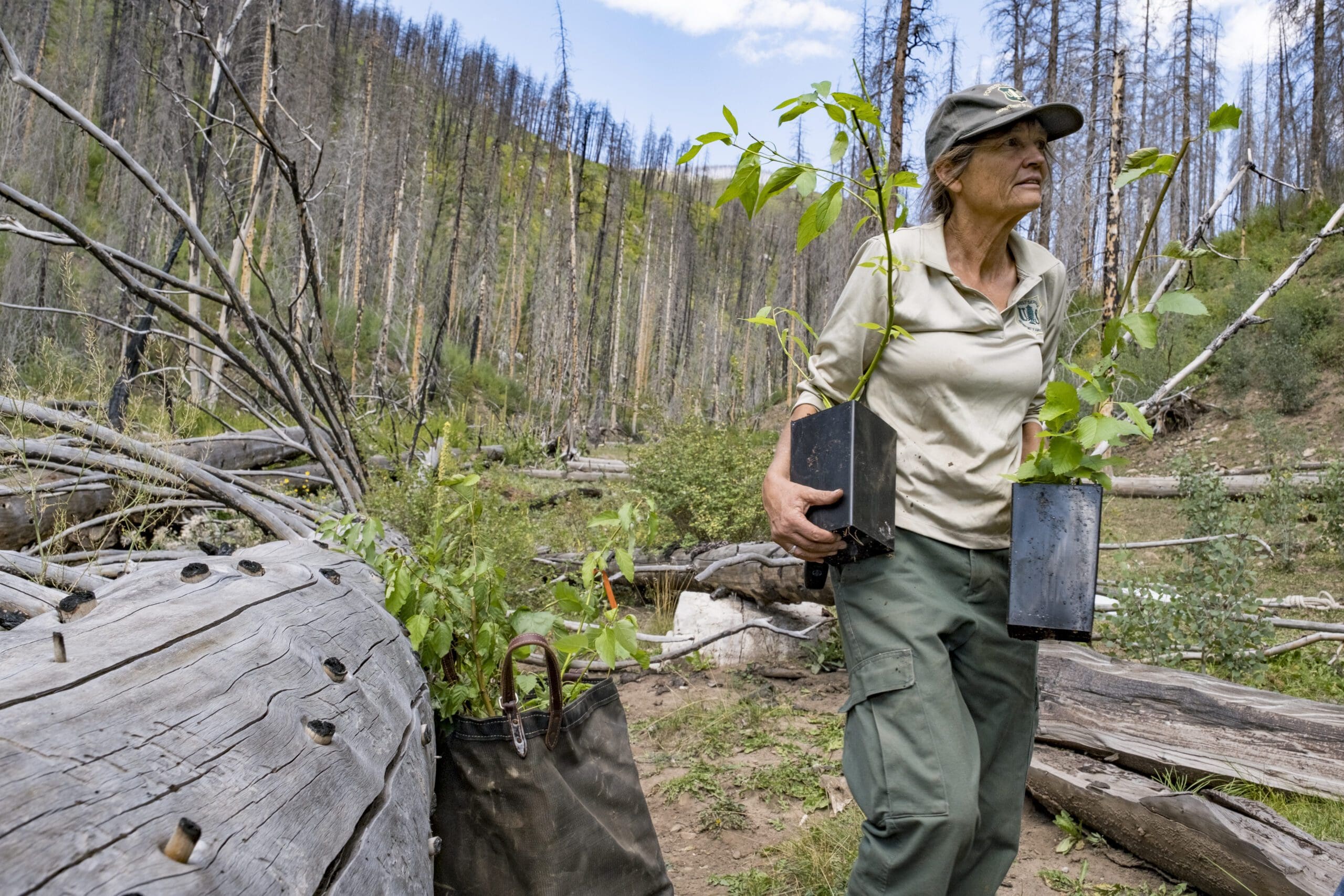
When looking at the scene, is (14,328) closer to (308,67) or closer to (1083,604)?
(308,67)

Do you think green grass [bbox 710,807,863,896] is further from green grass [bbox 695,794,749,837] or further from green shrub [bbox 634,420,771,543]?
green shrub [bbox 634,420,771,543]

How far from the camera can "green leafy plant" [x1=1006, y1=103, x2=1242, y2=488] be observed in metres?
1.55

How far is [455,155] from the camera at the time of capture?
3684 centimetres

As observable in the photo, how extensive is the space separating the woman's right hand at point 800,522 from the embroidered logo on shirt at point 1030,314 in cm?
71

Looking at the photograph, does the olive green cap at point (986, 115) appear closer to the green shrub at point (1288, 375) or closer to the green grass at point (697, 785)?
the green grass at point (697, 785)

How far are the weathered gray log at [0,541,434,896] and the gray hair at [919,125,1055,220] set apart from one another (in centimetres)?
173

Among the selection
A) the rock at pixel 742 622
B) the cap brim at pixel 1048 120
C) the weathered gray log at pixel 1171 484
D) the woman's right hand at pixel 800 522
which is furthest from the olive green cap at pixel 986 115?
the weathered gray log at pixel 1171 484

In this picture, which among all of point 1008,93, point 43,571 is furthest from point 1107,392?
point 43,571

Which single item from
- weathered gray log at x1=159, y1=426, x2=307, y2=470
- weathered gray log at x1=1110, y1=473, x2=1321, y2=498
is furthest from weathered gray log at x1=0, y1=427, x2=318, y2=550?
weathered gray log at x1=1110, y1=473, x2=1321, y2=498

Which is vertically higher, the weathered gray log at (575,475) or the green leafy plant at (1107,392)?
the green leafy plant at (1107,392)

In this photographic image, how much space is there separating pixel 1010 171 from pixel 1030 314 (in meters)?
0.34

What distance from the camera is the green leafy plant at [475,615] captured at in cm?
208

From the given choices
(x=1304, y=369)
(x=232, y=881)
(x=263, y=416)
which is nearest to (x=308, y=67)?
(x=263, y=416)

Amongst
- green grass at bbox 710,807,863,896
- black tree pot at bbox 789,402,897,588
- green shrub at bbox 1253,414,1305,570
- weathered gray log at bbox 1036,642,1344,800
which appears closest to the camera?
black tree pot at bbox 789,402,897,588
